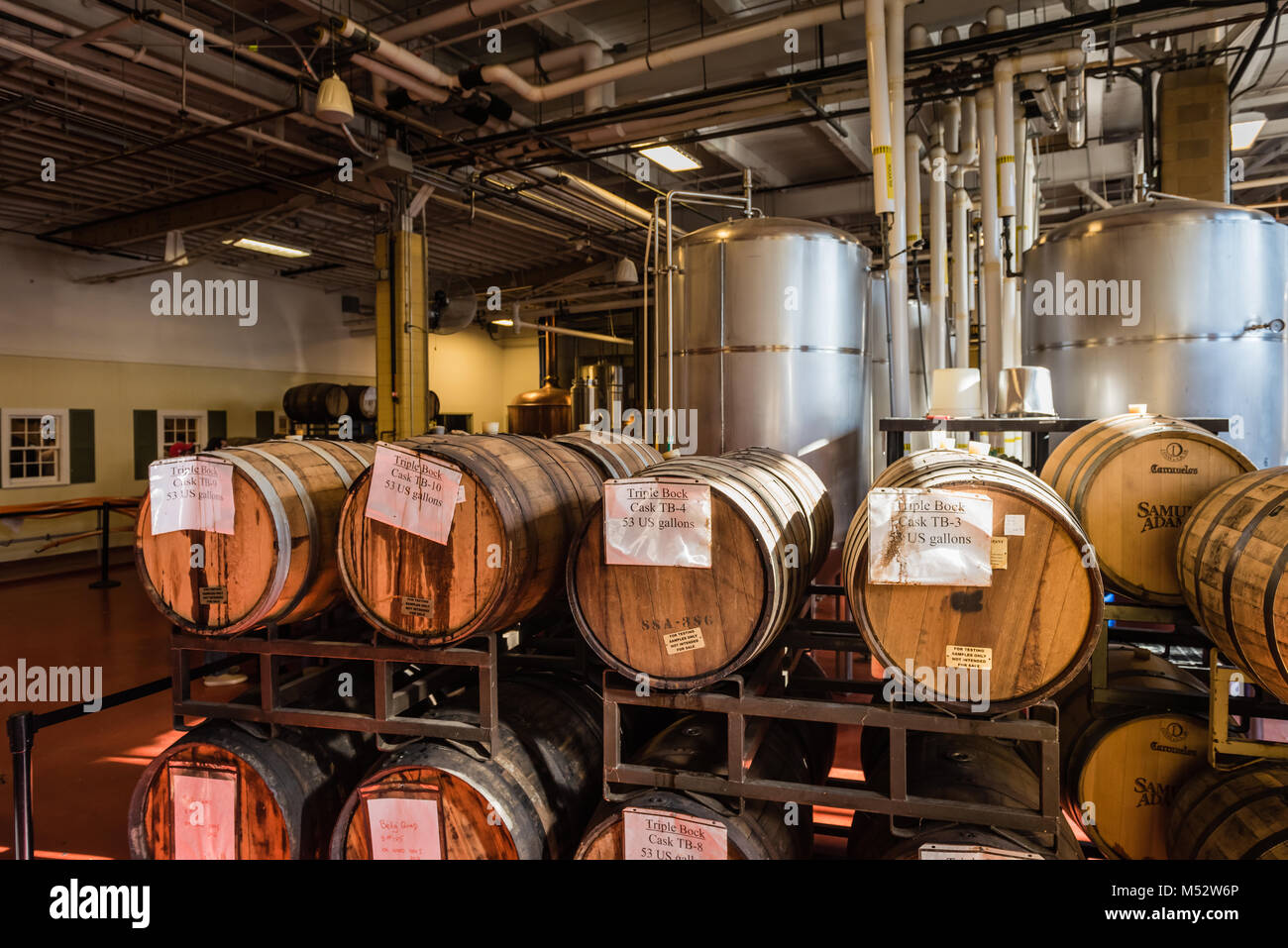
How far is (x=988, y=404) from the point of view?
648cm

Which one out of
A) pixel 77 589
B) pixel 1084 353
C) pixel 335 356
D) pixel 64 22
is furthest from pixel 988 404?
pixel 335 356

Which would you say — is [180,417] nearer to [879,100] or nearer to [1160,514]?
[879,100]

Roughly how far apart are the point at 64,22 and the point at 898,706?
6886mm

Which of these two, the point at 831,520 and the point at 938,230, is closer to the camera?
the point at 831,520

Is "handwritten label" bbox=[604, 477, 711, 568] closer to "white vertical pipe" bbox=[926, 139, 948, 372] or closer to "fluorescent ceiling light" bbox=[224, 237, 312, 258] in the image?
"white vertical pipe" bbox=[926, 139, 948, 372]

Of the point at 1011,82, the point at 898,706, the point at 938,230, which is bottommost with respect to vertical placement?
the point at 898,706

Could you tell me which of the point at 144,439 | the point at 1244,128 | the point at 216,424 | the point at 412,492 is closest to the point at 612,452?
the point at 412,492

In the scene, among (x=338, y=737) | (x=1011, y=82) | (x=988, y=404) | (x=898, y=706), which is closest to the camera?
(x=898, y=706)

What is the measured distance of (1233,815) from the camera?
2.45 meters

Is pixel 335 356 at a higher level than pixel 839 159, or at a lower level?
lower

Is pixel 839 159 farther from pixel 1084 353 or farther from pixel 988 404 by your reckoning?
pixel 1084 353

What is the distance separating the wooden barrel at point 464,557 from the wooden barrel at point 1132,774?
2.06 meters

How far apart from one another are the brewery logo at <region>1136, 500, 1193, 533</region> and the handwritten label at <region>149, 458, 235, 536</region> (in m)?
3.26

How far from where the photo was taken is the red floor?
3918mm
